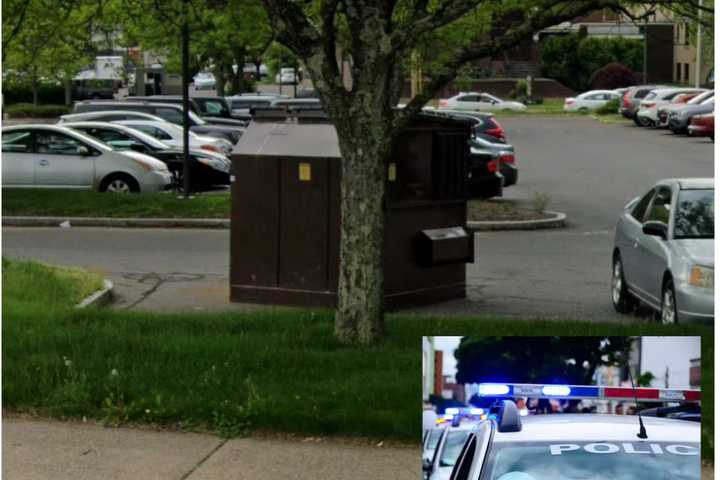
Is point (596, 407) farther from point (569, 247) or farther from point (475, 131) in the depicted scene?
point (475, 131)

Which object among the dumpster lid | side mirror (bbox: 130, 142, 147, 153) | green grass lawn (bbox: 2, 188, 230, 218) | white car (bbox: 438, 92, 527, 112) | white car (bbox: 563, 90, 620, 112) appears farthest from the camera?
white car (bbox: 563, 90, 620, 112)

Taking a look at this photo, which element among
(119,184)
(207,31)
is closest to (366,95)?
(119,184)

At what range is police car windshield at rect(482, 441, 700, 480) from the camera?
2.95 metres

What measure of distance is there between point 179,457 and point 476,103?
58084 millimetres

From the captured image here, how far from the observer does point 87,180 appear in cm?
2242

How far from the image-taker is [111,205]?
20.4 m

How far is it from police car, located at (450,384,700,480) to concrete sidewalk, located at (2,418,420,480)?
10.3 ft

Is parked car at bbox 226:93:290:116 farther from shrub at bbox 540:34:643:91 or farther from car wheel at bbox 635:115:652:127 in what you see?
shrub at bbox 540:34:643:91

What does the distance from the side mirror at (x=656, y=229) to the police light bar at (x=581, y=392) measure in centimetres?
835

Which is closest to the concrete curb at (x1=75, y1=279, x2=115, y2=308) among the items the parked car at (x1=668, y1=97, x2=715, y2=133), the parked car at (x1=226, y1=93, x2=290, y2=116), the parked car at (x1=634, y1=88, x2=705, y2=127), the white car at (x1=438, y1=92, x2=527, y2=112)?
the parked car at (x1=226, y1=93, x2=290, y2=116)

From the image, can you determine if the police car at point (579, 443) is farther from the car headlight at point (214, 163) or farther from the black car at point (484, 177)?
the car headlight at point (214, 163)

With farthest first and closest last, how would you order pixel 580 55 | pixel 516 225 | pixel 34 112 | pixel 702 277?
1. pixel 580 55
2. pixel 34 112
3. pixel 516 225
4. pixel 702 277

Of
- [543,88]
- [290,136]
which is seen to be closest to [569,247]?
[290,136]

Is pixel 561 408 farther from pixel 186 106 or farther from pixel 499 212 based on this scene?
pixel 186 106
